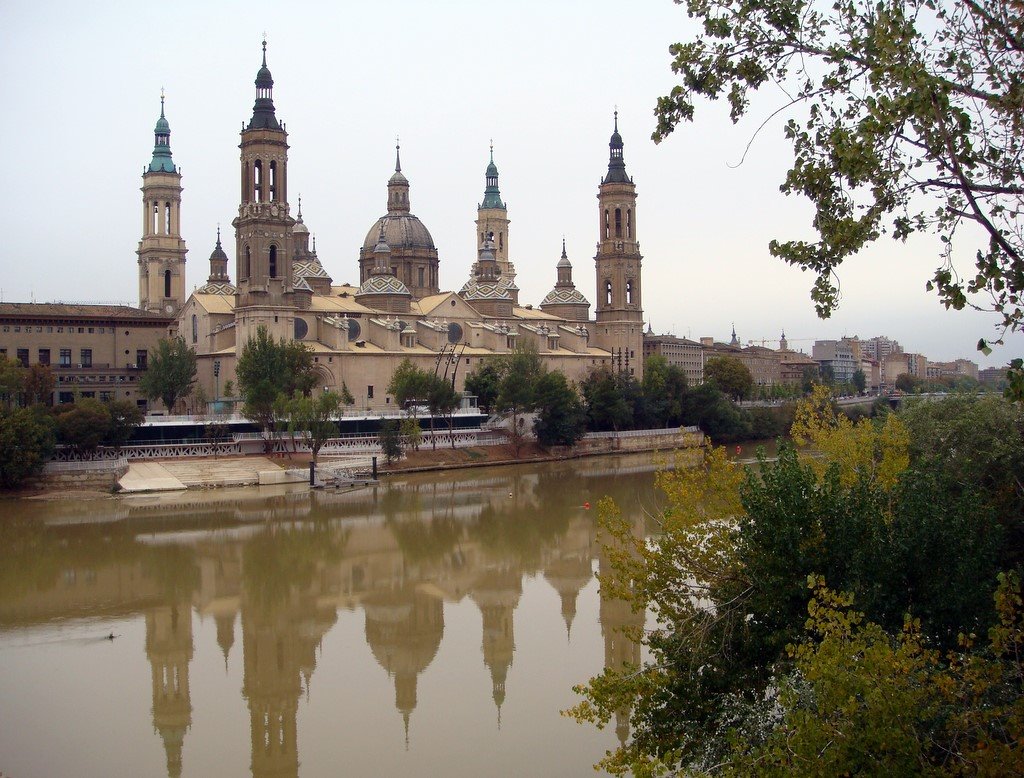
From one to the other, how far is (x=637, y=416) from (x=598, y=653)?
36.5 m

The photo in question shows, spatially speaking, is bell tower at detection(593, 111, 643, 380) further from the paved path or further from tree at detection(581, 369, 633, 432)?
the paved path

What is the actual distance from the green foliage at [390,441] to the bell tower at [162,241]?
2280 centimetres

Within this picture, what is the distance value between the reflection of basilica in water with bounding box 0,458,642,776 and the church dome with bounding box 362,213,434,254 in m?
32.7

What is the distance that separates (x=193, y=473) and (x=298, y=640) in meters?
19.7

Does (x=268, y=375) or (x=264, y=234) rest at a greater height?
(x=264, y=234)

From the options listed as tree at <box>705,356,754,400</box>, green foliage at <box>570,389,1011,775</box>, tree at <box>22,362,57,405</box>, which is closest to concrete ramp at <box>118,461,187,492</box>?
tree at <box>22,362,57,405</box>

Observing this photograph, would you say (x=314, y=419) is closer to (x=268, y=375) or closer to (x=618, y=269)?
(x=268, y=375)

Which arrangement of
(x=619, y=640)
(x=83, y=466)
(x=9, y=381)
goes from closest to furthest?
1. (x=619, y=640)
2. (x=83, y=466)
3. (x=9, y=381)

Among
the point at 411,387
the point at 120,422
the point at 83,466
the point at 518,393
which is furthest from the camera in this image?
the point at 518,393

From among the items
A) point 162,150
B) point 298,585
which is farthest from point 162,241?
point 298,585

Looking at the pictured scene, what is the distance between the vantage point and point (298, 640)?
56.7 feet

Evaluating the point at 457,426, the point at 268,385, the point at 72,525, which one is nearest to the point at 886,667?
the point at 72,525

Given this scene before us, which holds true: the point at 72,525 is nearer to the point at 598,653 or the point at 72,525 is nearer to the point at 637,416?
the point at 598,653

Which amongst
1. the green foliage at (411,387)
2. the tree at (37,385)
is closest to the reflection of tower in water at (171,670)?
the tree at (37,385)
